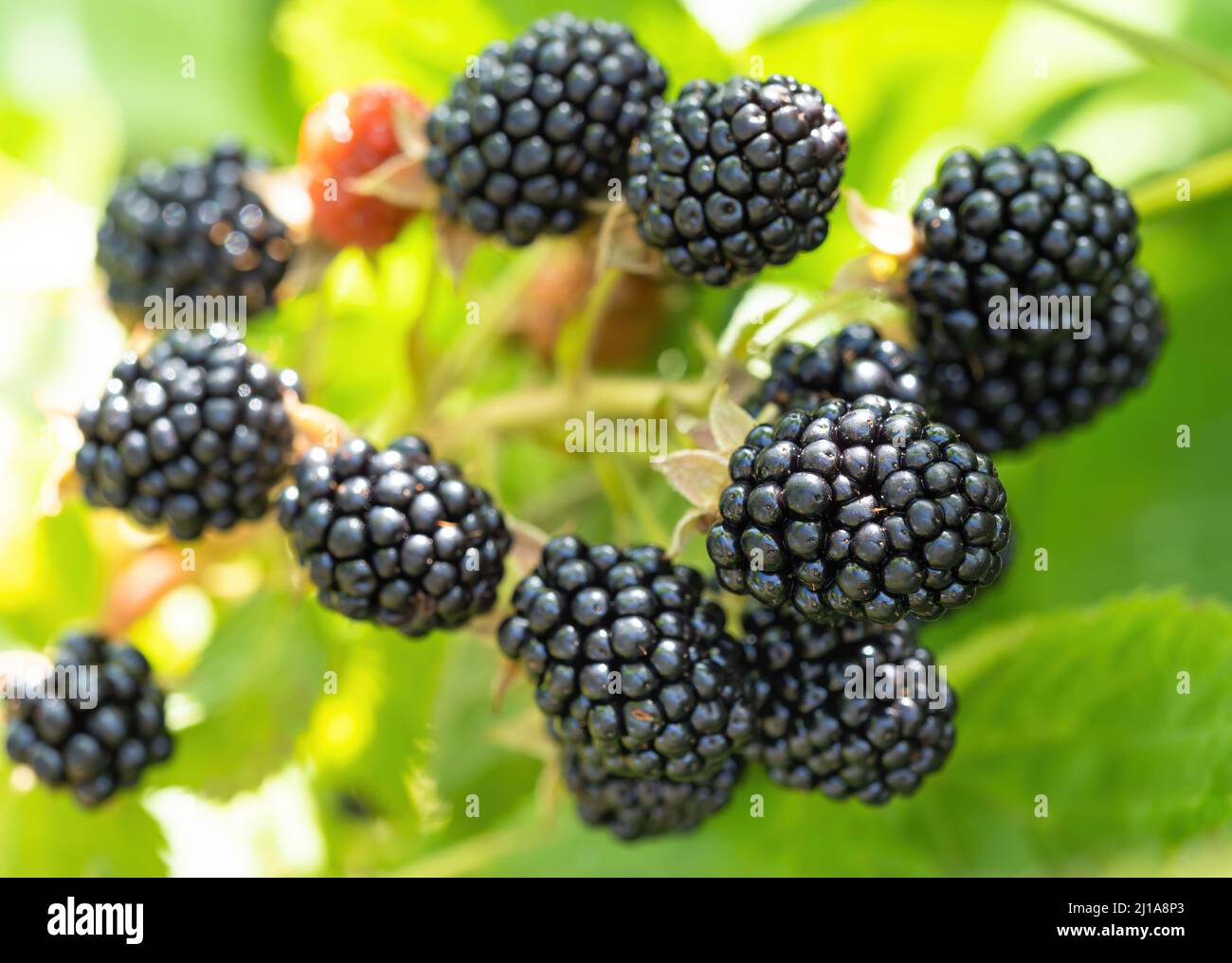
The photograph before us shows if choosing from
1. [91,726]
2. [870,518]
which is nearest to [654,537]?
[870,518]

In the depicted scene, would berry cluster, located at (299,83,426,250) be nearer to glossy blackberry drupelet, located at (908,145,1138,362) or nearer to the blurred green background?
the blurred green background

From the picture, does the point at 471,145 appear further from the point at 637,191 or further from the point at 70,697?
the point at 70,697

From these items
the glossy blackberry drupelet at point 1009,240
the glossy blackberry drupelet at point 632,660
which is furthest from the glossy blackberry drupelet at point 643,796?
the glossy blackberry drupelet at point 1009,240

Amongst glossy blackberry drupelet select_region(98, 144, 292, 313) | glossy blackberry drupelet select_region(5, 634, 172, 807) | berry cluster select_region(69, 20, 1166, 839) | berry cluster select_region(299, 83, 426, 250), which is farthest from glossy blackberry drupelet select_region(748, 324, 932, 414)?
glossy blackberry drupelet select_region(5, 634, 172, 807)

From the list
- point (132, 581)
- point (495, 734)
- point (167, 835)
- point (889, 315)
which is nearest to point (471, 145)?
point (889, 315)

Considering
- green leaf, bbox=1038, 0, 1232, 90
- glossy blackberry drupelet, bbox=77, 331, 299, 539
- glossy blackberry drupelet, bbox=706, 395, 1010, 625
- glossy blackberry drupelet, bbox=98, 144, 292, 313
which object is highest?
green leaf, bbox=1038, 0, 1232, 90

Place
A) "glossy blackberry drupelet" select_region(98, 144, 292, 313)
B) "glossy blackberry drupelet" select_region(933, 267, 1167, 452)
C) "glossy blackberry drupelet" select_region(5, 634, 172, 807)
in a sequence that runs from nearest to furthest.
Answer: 1. "glossy blackberry drupelet" select_region(933, 267, 1167, 452)
2. "glossy blackberry drupelet" select_region(5, 634, 172, 807)
3. "glossy blackberry drupelet" select_region(98, 144, 292, 313)
